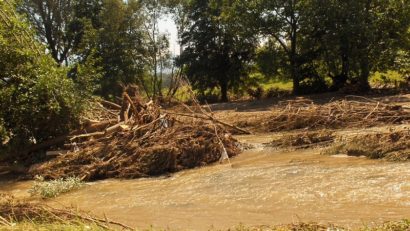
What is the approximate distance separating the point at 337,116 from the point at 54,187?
8.35 m

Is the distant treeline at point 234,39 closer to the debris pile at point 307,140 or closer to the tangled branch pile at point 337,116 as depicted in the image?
the tangled branch pile at point 337,116

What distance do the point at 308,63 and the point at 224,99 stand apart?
21.6 feet

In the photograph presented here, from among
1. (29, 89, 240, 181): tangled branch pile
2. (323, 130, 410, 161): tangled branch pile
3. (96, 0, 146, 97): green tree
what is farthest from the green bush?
(96, 0, 146, 97): green tree

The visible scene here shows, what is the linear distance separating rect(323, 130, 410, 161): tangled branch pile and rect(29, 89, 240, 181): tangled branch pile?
275 cm

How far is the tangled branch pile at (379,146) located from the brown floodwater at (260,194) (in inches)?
10.6

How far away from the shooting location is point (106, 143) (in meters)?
11.7

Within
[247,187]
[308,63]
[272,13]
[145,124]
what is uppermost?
[272,13]

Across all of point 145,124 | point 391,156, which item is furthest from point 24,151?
point 391,156

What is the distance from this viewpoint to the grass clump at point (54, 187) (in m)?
9.38

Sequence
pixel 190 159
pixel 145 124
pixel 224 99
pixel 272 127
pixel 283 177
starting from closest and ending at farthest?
1. pixel 283 177
2. pixel 190 159
3. pixel 145 124
4. pixel 272 127
5. pixel 224 99

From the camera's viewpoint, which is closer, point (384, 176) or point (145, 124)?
point (384, 176)

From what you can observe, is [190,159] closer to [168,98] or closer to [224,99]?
[168,98]

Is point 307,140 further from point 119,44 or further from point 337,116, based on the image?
point 119,44

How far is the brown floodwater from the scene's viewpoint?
6.62m
